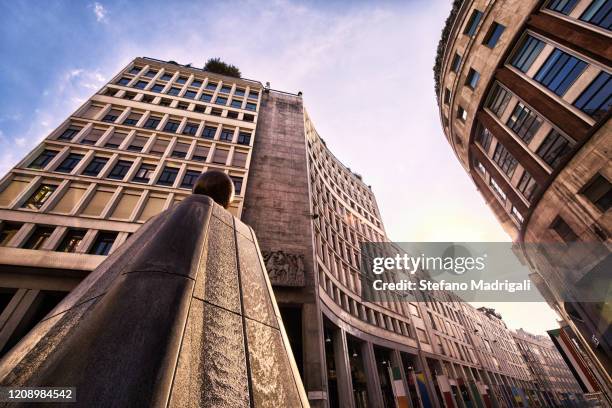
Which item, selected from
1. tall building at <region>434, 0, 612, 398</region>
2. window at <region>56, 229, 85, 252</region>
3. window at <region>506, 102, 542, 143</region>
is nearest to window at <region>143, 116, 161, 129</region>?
window at <region>56, 229, 85, 252</region>

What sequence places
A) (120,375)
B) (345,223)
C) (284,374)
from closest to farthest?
(120,375), (284,374), (345,223)

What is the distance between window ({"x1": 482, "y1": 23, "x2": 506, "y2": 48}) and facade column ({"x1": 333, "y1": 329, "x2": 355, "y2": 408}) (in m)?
21.4

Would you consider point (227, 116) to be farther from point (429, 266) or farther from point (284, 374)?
point (429, 266)

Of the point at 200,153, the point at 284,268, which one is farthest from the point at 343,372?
the point at 200,153

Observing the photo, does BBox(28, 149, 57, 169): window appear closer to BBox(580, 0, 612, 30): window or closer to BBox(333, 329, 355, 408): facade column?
BBox(333, 329, 355, 408): facade column

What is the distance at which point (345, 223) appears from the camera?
89.2 feet

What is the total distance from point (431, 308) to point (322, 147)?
27568mm

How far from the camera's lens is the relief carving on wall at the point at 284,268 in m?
12.5

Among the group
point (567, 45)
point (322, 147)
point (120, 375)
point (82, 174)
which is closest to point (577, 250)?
point (567, 45)

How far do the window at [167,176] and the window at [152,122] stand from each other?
4.95m

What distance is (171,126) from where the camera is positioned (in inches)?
771

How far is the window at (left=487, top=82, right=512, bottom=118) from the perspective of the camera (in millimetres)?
15656

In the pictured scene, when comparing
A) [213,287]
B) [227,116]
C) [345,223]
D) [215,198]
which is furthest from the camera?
[345,223]

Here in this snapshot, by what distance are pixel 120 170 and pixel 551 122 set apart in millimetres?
25440
